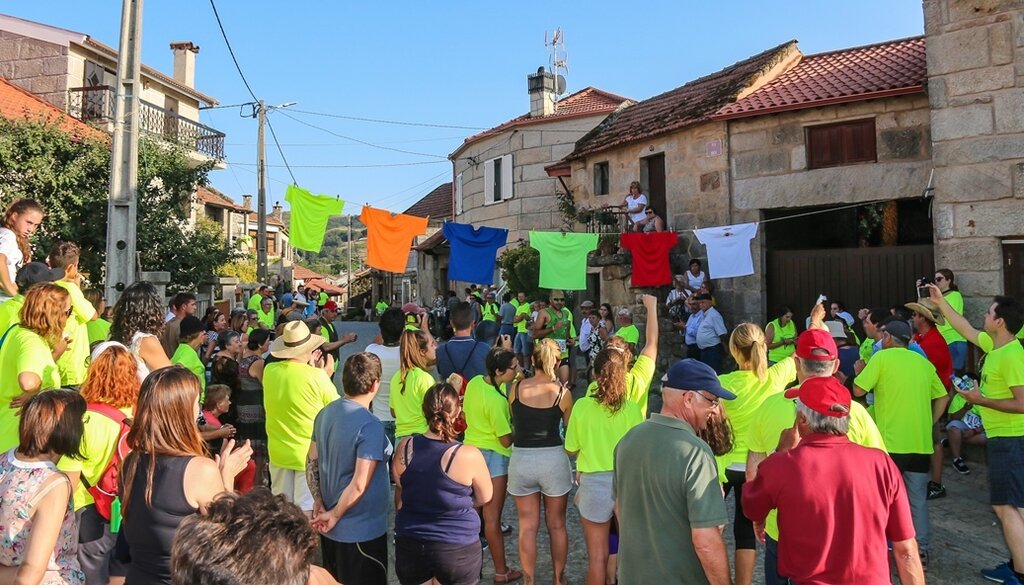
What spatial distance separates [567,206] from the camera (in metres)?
18.4

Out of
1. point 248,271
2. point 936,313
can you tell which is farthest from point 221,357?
point 248,271

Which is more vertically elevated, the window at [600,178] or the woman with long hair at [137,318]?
the window at [600,178]

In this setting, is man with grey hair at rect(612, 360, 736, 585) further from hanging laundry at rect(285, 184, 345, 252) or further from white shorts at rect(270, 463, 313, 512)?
hanging laundry at rect(285, 184, 345, 252)

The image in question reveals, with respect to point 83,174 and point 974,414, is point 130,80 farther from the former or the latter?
point 974,414

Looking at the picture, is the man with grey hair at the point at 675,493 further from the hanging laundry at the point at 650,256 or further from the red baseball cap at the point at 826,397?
the hanging laundry at the point at 650,256

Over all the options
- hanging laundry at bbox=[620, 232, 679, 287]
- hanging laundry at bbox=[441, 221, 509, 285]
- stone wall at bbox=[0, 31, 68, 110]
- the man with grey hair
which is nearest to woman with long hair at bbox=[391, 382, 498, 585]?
the man with grey hair

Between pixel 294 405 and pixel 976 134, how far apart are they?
27.2ft

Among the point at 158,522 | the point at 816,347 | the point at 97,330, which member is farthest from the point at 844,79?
the point at 158,522

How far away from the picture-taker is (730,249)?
37.0ft

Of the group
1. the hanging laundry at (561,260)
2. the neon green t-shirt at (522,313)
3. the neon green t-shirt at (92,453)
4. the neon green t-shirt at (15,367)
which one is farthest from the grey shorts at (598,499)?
the neon green t-shirt at (522,313)

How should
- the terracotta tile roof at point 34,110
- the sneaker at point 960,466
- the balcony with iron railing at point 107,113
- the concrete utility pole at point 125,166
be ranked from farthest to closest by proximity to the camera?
the balcony with iron railing at point 107,113 → the terracotta tile roof at point 34,110 → the concrete utility pole at point 125,166 → the sneaker at point 960,466

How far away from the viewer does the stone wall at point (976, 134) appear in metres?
7.81

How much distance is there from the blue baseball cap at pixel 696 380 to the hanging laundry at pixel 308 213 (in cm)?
915

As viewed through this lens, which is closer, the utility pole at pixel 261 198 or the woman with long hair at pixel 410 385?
the woman with long hair at pixel 410 385
